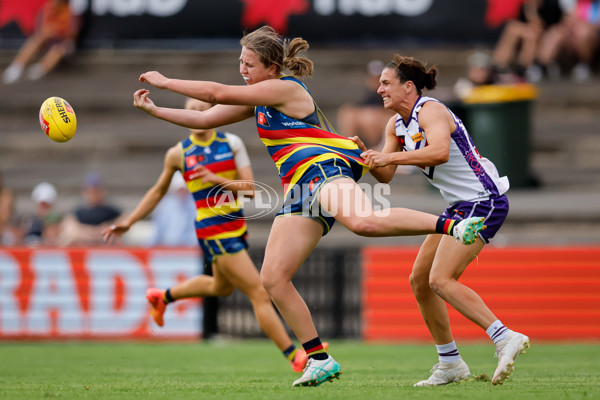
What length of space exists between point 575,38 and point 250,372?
41.9 feet

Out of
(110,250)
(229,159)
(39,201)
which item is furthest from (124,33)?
(229,159)

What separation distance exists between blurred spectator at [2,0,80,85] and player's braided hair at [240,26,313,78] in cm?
1378

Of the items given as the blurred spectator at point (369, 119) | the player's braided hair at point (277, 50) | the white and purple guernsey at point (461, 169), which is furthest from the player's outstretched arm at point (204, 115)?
the blurred spectator at point (369, 119)

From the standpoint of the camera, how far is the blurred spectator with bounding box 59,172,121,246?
13234 millimetres

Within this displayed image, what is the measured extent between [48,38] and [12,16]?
2.96ft

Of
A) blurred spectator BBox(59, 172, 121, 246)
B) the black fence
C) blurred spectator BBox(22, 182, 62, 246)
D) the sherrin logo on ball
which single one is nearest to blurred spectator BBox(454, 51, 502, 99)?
the black fence

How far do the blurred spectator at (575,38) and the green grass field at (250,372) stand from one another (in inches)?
353

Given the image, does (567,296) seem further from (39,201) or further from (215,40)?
(215,40)

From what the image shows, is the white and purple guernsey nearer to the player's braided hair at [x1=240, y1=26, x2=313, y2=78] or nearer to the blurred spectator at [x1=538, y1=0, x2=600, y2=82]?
the player's braided hair at [x1=240, y1=26, x2=313, y2=78]

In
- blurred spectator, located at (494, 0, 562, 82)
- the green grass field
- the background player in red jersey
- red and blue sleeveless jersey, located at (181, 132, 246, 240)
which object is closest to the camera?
the green grass field

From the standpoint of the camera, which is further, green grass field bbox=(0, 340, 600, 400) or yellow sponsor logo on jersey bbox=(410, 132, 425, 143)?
yellow sponsor logo on jersey bbox=(410, 132, 425, 143)

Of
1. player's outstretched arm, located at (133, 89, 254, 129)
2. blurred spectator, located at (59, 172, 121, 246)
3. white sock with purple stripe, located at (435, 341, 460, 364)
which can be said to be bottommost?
blurred spectator, located at (59, 172, 121, 246)

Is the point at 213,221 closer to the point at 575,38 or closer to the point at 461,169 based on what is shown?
the point at 461,169

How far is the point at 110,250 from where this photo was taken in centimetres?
1219
